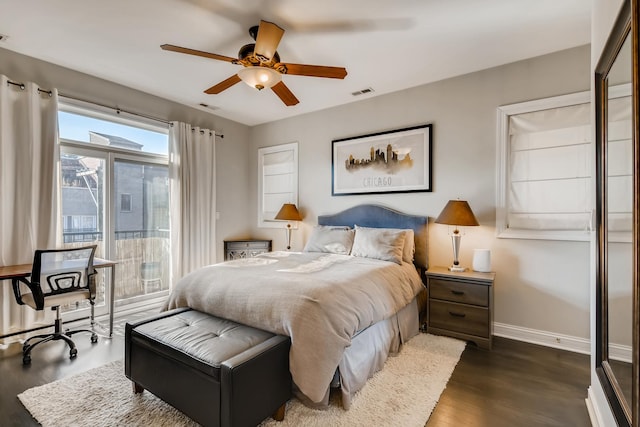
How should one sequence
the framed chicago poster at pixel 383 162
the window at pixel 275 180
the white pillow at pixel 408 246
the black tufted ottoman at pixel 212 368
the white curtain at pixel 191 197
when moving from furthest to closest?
the window at pixel 275 180 < the white curtain at pixel 191 197 < the framed chicago poster at pixel 383 162 < the white pillow at pixel 408 246 < the black tufted ottoman at pixel 212 368

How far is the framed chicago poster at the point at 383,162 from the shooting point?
3.60 meters

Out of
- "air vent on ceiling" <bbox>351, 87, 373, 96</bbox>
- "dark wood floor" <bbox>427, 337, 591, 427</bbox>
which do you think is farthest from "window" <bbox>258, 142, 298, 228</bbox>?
"dark wood floor" <bbox>427, 337, 591, 427</bbox>

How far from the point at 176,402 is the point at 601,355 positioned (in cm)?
238

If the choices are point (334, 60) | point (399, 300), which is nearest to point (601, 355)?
point (399, 300)

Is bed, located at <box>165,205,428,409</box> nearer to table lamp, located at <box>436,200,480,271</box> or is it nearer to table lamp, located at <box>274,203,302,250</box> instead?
table lamp, located at <box>436,200,480,271</box>

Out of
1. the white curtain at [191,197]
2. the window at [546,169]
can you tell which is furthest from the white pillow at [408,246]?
the white curtain at [191,197]

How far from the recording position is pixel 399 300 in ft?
8.69

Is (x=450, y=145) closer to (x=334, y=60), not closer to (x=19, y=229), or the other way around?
(x=334, y=60)

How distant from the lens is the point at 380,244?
3.26 metres

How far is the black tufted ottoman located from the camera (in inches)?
60.8

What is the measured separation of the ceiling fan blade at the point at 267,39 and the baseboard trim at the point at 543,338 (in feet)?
11.0

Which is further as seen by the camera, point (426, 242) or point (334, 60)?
point (426, 242)

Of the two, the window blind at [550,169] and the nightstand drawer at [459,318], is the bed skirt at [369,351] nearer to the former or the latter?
the nightstand drawer at [459,318]

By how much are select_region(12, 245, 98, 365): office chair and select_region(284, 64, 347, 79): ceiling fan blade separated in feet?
7.86
